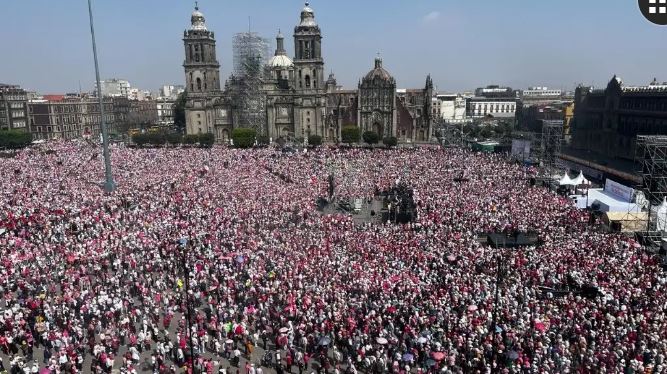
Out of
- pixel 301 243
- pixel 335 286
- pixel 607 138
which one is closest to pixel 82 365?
pixel 335 286

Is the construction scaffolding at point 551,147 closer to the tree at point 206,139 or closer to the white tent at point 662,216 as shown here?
the white tent at point 662,216

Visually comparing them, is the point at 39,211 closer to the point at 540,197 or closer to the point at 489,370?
the point at 489,370

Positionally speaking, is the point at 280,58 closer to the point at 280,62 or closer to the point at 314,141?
the point at 280,62

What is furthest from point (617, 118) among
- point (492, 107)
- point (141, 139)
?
point (492, 107)

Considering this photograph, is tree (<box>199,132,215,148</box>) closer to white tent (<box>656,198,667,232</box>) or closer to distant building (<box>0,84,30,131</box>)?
distant building (<box>0,84,30,131</box>)

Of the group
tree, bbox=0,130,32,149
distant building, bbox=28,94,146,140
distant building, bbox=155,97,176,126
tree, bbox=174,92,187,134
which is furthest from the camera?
distant building, bbox=155,97,176,126

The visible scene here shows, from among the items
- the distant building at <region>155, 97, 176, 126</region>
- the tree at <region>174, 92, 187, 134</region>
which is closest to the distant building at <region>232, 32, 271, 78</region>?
the tree at <region>174, 92, 187, 134</region>

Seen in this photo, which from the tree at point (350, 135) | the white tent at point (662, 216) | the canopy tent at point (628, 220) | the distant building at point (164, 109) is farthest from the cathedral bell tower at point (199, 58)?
the distant building at point (164, 109)
